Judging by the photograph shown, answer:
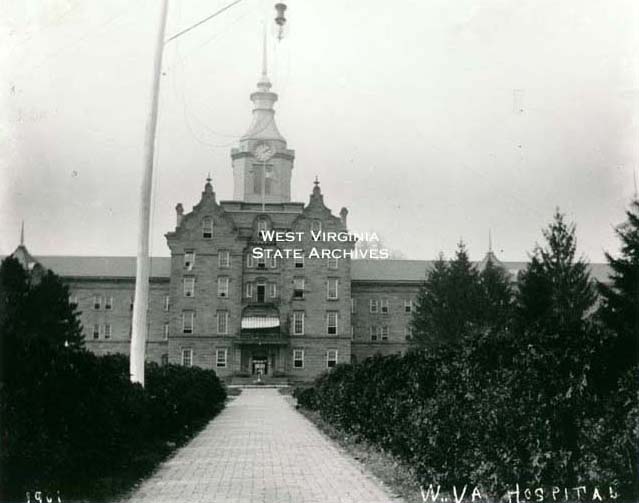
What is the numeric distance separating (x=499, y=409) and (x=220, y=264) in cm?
6730

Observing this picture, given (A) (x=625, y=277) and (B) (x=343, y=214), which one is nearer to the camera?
(A) (x=625, y=277)

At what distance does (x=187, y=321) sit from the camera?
7512 centimetres

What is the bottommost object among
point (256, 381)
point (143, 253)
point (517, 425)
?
point (256, 381)

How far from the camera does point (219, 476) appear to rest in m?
12.0

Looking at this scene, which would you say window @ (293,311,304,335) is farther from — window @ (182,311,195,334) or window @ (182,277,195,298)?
window @ (182,277,195,298)

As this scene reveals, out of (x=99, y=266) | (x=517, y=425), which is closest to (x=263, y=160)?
(x=99, y=266)

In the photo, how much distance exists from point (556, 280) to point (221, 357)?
33.8 meters

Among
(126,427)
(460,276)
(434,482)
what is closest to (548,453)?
(434,482)

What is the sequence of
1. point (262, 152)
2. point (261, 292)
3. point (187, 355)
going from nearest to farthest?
point (187, 355), point (261, 292), point (262, 152)

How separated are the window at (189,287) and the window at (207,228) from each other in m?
4.07

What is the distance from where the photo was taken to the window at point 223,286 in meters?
75.5

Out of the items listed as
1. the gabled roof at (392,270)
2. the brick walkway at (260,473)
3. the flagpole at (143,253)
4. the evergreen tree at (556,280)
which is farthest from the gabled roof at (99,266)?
the flagpole at (143,253)

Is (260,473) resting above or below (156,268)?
below

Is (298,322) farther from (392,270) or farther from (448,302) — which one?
(448,302)
